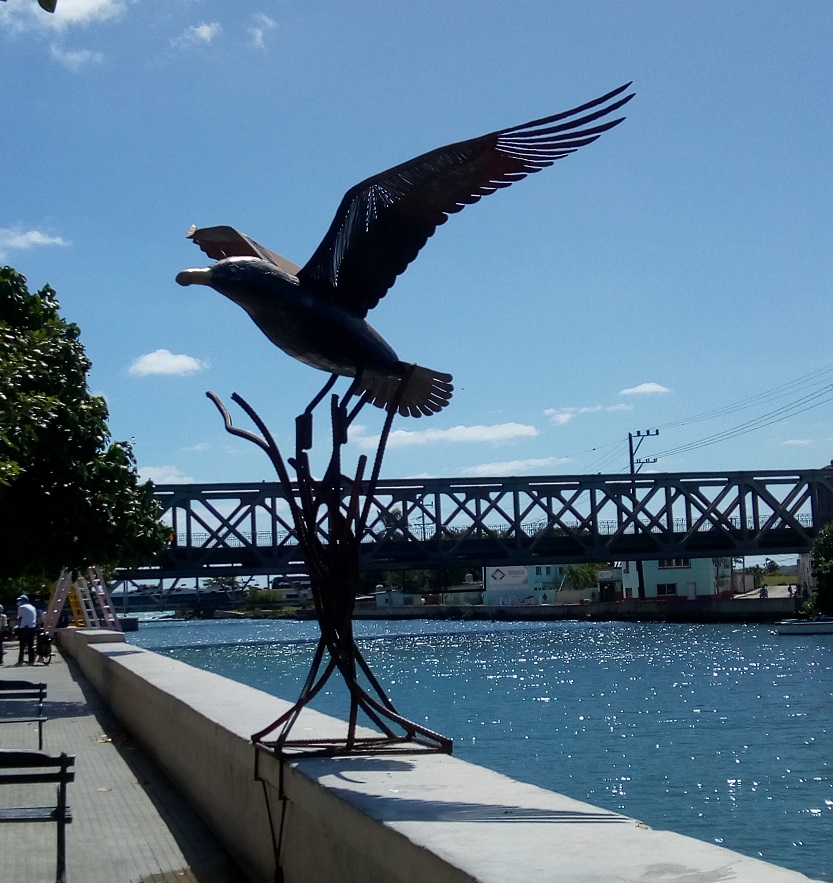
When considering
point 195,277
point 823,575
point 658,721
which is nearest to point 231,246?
point 195,277

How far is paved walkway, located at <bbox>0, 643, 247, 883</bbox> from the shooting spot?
20.1 ft

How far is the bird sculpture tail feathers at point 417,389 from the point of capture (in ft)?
19.9

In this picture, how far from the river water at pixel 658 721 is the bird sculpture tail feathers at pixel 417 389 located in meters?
8.15

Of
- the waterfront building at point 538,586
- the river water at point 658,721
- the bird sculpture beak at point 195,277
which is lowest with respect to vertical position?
the river water at point 658,721

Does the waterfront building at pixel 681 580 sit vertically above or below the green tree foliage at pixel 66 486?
below

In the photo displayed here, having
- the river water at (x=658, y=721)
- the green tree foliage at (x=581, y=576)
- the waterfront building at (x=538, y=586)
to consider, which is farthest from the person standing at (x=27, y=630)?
the green tree foliage at (x=581, y=576)

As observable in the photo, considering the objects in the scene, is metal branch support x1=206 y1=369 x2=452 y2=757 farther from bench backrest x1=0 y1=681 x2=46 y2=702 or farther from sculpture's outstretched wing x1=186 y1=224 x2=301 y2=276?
bench backrest x1=0 y1=681 x2=46 y2=702

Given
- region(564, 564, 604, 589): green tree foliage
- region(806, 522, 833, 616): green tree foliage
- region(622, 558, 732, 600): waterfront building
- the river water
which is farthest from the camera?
region(564, 564, 604, 589): green tree foliage

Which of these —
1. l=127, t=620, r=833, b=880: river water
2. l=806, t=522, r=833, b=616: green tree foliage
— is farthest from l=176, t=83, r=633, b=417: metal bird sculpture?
l=806, t=522, r=833, b=616: green tree foliage

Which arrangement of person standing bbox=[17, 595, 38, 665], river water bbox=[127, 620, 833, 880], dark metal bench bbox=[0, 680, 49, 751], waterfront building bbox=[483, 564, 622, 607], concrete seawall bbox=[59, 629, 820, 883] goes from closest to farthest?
1. concrete seawall bbox=[59, 629, 820, 883]
2. dark metal bench bbox=[0, 680, 49, 751]
3. river water bbox=[127, 620, 833, 880]
4. person standing bbox=[17, 595, 38, 665]
5. waterfront building bbox=[483, 564, 622, 607]

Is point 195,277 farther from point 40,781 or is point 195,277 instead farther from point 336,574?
point 40,781

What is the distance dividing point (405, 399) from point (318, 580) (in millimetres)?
1026

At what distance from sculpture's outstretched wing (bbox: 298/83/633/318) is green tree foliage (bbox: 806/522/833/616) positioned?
5450 cm

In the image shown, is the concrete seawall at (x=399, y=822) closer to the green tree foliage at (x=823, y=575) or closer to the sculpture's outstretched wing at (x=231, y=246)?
the sculpture's outstretched wing at (x=231, y=246)
